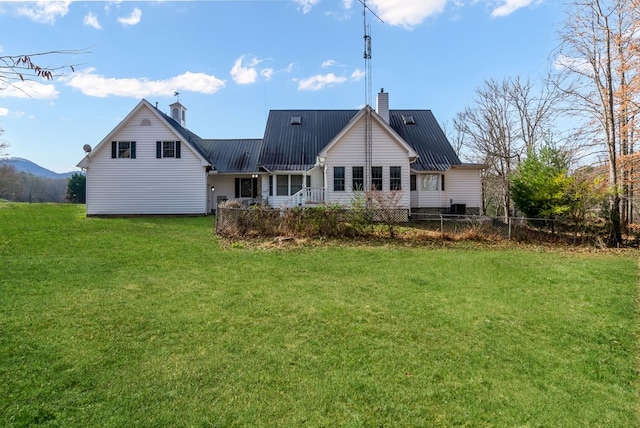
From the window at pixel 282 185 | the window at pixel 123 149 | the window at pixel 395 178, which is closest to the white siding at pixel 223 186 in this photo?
the window at pixel 282 185

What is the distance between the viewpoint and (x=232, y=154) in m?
24.5

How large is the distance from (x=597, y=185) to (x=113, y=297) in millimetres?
16980

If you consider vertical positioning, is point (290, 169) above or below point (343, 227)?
above

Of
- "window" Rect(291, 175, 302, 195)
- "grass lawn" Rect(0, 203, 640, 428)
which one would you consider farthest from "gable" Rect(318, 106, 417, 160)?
"grass lawn" Rect(0, 203, 640, 428)

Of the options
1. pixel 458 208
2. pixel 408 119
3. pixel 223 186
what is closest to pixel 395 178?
pixel 458 208

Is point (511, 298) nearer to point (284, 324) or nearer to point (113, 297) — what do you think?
point (284, 324)

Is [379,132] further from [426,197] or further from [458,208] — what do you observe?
[458,208]

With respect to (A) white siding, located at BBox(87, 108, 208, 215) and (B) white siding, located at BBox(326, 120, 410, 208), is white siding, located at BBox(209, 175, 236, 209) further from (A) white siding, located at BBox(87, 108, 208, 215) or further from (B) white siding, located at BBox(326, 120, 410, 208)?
(B) white siding, located at BBox(326, 120, 410, 208)

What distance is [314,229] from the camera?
13.0m

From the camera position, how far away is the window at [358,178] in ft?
59.9

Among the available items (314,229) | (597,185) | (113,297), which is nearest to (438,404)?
(113,297)

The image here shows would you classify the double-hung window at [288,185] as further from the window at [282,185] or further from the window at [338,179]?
the window at [338,179]

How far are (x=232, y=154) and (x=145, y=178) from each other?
6.06 metres

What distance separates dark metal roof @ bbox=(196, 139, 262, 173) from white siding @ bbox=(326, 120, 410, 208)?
22.1 ft
